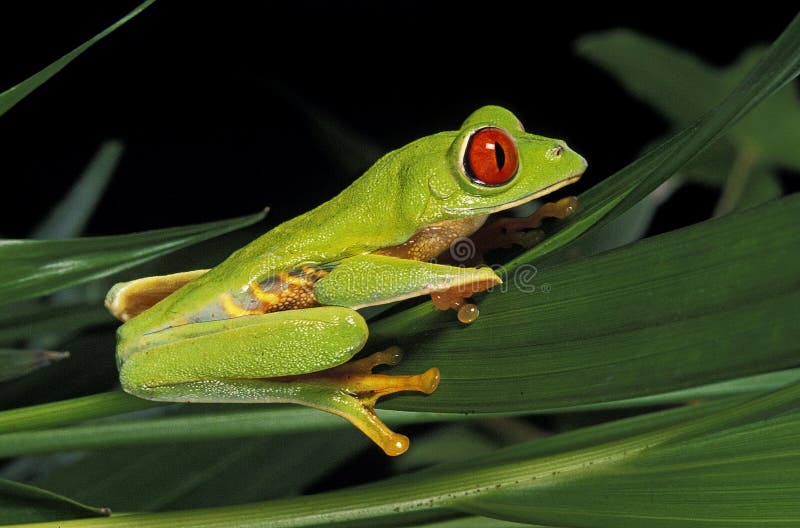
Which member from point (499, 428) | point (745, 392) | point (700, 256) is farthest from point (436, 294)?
point (499, 428)

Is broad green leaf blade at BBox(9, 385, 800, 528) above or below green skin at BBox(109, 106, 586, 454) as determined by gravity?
below

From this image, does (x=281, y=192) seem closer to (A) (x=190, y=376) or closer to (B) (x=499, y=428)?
(B) (x=499, y=428)

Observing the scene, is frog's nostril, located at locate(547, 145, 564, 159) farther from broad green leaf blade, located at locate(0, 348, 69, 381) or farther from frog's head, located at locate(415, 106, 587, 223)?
broad green leaf blade, located at locate(0, 348, 69, 381)

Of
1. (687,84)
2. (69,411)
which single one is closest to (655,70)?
(687,84)

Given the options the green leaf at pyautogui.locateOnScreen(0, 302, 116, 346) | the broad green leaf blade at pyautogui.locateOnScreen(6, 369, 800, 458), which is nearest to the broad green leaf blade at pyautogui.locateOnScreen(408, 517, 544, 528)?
the broad green leaf blade at pyautogui.locateOnScreen(6, 369, 800, 458)

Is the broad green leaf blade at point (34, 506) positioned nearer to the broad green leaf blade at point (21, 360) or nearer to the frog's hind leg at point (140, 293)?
the broad green leaf blade at point (21, 360)
